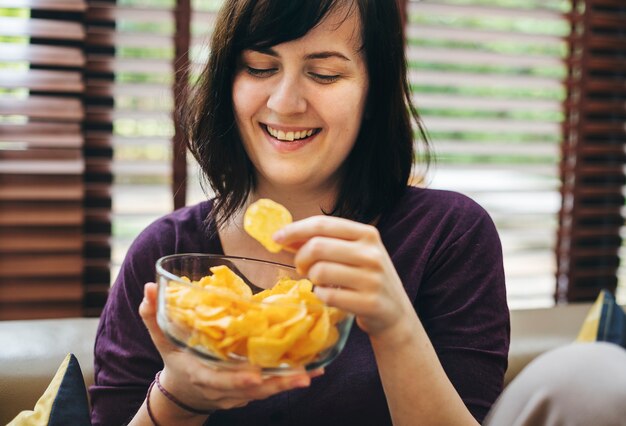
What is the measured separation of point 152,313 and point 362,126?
68 centimetres

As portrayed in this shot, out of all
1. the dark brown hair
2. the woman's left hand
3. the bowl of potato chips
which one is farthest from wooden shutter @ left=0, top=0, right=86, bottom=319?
the woman's left hand

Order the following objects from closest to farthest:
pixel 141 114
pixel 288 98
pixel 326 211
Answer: pixel 288 98 < pixel 326 211 < pixel 141 114

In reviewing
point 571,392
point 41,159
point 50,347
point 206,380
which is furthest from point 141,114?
point 571,392

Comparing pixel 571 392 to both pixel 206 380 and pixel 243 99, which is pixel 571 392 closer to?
pixel 206 380

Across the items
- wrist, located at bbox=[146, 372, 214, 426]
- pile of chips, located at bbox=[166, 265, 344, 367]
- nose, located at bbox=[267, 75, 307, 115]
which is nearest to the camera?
pile of chips, located at bbox=[166, 265, 344, 367]

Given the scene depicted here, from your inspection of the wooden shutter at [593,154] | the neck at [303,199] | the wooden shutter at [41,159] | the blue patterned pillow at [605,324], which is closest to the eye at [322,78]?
the neck at [303,199]

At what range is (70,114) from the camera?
2.09 m

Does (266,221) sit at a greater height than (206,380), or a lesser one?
greater

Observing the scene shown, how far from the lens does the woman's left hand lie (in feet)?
2.43

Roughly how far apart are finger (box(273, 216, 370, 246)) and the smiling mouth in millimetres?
486

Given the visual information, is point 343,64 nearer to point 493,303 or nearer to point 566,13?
point 493,303

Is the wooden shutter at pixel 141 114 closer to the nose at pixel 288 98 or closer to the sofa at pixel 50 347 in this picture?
the sofa at pixel 50 347

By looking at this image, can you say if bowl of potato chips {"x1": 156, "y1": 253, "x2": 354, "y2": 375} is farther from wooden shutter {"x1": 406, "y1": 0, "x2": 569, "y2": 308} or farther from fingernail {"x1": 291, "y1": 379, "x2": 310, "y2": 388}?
wooden shutter {"x1": 406, "y1": 0, "x2": 569, "y2": 308}

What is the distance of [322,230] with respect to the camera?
2.48 ft
